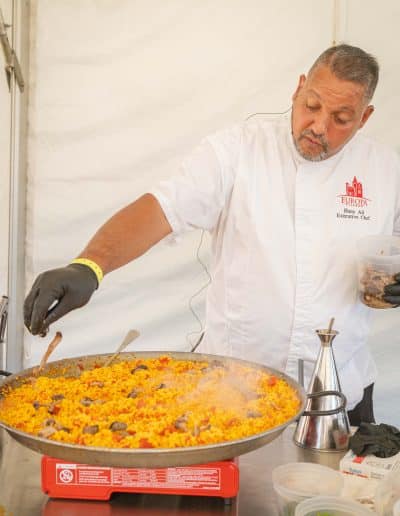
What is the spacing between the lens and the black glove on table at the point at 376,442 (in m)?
1.49

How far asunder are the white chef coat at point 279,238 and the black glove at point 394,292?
23 centimetres

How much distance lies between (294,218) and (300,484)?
1101 mm

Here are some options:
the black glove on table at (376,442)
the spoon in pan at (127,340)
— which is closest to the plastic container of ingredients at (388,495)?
the black glove on table at (376,442)

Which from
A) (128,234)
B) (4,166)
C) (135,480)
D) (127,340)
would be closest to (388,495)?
(135,480)

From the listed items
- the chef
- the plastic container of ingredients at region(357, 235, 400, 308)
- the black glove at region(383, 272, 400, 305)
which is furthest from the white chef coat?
the black glove at region(383, 272, 400, 305)

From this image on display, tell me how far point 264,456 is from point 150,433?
1.61 feet

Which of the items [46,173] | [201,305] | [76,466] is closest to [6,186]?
[46,173]

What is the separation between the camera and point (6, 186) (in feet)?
8.06

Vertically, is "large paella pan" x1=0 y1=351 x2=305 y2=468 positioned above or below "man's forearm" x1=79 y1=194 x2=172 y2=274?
below

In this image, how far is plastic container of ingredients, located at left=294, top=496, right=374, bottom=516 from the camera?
1.09 meters

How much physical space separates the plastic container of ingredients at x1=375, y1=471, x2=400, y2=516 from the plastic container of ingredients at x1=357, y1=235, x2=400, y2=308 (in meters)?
0.89

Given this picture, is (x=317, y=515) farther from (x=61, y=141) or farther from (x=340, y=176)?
(x=61, y=141)

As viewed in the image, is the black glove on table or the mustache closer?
the black glove on table

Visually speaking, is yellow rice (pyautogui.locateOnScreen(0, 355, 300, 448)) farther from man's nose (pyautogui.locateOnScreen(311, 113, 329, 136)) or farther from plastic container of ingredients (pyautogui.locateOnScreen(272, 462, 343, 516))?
man's nose (pyautogui.locateOnScreen(311, 113, 329, 136))
